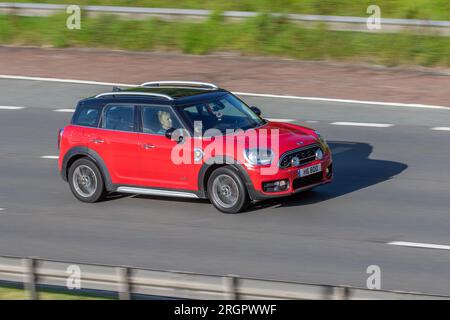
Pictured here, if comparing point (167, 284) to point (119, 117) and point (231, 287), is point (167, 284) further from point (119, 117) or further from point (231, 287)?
point (119, 117)

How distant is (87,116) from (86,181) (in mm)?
988

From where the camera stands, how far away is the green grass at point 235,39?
23.5m

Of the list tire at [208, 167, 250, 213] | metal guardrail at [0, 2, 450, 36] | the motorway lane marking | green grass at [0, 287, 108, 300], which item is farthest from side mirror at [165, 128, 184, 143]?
metal guardrail at [0, 2, 450, 36]

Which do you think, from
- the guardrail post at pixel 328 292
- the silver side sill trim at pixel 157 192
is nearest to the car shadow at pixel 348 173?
the silver side sill trim at pixel 157 192

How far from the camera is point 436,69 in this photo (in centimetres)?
2267

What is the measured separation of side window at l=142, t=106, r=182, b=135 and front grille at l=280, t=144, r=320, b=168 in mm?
1639

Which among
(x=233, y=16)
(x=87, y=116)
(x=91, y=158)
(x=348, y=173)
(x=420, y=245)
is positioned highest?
(x=233, y=16)

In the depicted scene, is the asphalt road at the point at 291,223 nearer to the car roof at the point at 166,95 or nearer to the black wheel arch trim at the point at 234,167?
the black wheel arch trim at the point at 234,167

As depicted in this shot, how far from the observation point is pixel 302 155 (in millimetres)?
13688

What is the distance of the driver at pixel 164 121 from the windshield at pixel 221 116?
0.25 metres

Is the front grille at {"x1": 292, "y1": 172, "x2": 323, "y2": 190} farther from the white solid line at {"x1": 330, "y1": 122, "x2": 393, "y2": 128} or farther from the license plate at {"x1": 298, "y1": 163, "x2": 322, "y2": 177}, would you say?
the white solid line at {"x1": 330, "y1": 122, "x2": 393, "y2": 128}

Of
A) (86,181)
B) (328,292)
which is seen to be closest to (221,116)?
(86,181)
